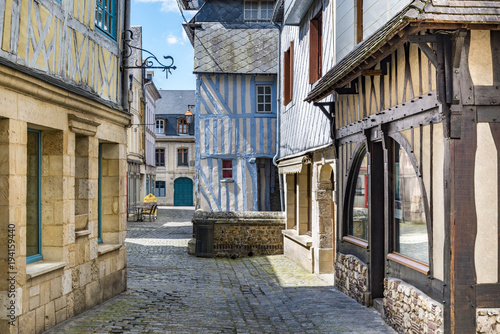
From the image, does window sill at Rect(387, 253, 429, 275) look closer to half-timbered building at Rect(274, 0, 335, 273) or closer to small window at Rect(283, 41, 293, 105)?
half-timbered building at Rect(274, 0, 335, 273)

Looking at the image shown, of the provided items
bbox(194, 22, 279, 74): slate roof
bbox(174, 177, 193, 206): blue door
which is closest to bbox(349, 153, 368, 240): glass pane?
bbox(194, 22, 279, 74): slate roof

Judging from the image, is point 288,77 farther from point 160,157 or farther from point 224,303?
point 160,157

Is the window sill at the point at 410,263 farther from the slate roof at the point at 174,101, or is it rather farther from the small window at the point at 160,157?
the slate roof at the point at 174,101

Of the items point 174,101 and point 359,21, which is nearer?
point 359,21

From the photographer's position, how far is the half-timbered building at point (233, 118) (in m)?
15.3

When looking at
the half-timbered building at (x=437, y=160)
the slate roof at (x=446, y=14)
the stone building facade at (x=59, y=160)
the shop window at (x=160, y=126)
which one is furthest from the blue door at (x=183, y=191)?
the slate roof at (x=446, y=14)

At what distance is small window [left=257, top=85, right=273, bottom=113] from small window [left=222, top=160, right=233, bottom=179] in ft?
5.39

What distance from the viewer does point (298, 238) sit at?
11461mm

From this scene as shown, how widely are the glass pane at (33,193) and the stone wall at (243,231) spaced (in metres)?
7.47

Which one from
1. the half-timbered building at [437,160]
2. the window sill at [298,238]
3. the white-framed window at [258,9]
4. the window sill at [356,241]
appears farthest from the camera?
the white-framed window at [258,9]

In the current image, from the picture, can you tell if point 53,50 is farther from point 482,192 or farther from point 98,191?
point 482,192

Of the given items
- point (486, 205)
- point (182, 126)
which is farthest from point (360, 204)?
point (182, 126)

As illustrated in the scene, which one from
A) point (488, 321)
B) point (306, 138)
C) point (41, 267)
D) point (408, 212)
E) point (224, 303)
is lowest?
point (224, 303)

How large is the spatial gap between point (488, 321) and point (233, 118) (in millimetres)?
11180
